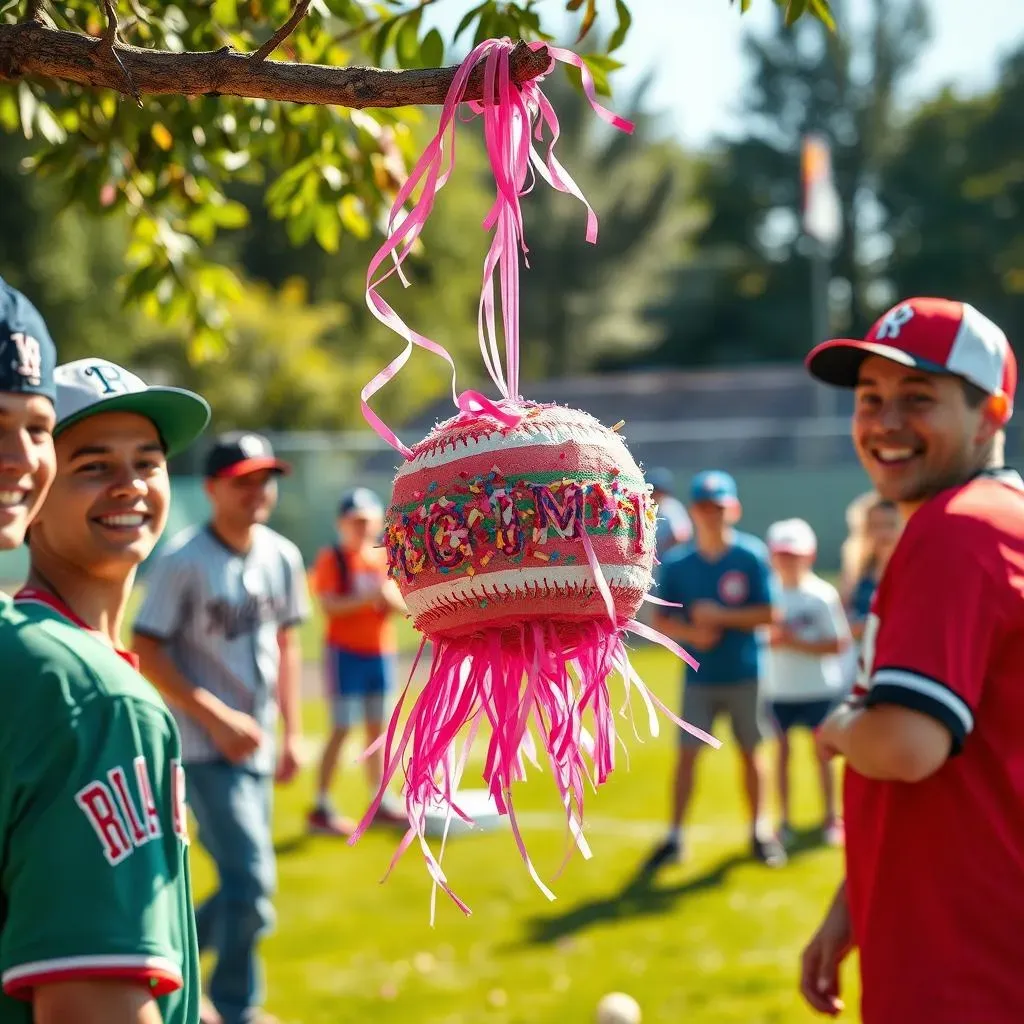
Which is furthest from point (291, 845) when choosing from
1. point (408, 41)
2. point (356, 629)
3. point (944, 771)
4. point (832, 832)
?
point (944, 771)

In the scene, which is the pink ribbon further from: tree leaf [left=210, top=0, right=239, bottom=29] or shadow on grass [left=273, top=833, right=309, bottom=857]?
shadow on grass [left=273, top=833, right=309, bottom=857]

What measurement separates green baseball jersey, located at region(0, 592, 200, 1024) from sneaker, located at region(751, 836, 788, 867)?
18.5 ft

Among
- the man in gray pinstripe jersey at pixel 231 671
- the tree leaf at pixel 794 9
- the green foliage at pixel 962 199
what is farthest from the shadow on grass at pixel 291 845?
the green foliage at pixel 962 199

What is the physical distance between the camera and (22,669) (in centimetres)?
174

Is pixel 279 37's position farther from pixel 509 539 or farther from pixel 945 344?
pixel 945 344

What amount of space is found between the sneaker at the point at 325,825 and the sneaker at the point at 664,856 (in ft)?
5.82

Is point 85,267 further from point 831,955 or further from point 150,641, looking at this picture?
point 831,955

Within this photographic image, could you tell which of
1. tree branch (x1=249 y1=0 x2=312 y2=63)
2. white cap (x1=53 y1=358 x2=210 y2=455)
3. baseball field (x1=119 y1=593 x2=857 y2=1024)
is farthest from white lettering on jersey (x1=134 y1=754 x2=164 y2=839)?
baseball field (x1=119 y1=593 x2=857 y2=1024)

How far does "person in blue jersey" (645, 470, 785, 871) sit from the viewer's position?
7.16 m

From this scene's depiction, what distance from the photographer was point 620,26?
9.66 ft

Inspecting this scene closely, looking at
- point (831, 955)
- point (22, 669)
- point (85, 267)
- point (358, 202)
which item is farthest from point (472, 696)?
point (85, 267)

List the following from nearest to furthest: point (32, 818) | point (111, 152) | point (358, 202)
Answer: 1. point (32, 818)
2. point (111, 152)
3. point (358, 202)

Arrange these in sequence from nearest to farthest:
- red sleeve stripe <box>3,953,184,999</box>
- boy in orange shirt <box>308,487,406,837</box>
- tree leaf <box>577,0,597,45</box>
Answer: red sleeve stripe <box>3,953,184,999</box> → tree leaf <box>577,0,597,45</box> → boy in orange shirt <box>308,487,406,837</box>

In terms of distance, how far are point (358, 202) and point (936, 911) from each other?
2.57m
